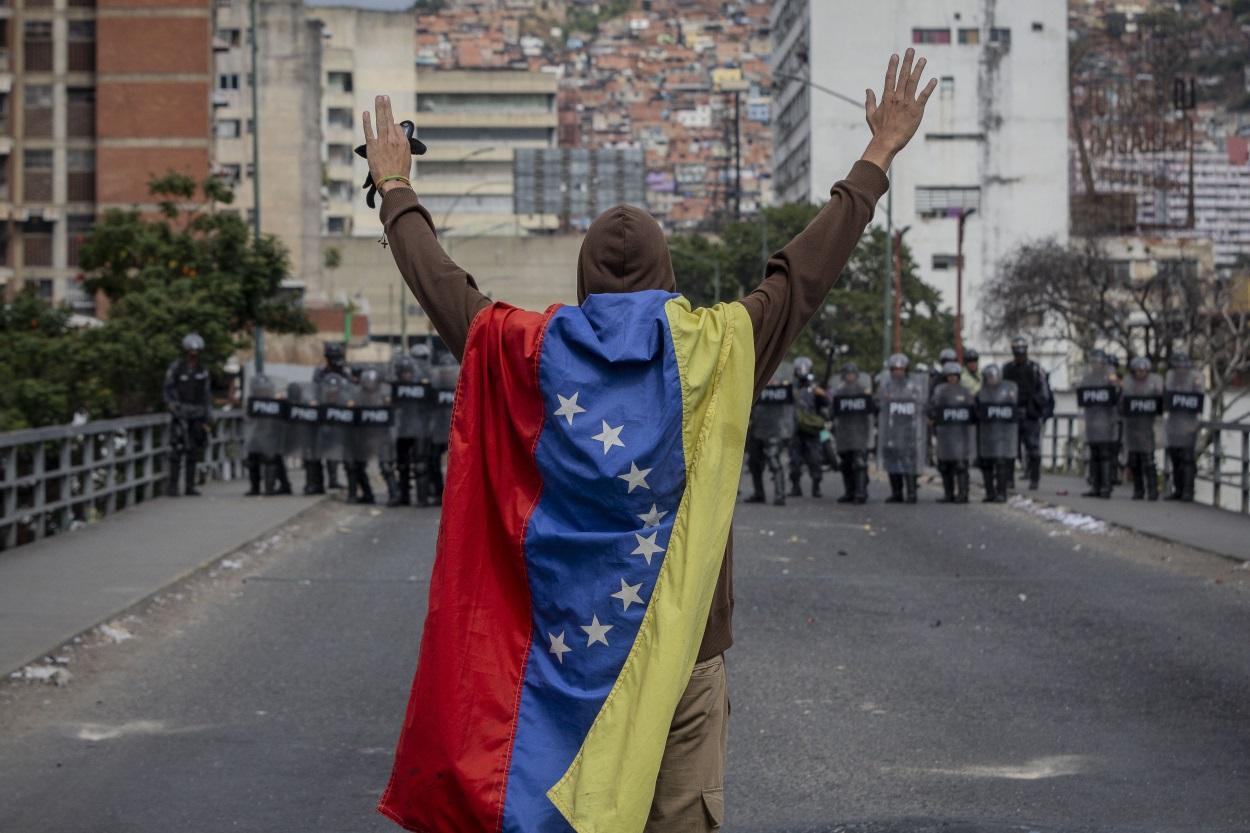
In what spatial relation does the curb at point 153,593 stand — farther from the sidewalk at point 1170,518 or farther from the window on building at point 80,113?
the window on building at point 80,113

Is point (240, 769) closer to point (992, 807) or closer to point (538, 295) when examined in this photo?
point (992, 807)

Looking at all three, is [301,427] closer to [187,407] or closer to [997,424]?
[187,407]

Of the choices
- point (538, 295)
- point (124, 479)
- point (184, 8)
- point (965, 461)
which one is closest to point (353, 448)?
point (124, 479)

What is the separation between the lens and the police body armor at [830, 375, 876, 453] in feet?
84.9

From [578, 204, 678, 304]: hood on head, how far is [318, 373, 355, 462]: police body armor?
2134 cm

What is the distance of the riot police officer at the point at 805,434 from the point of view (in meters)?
27.5

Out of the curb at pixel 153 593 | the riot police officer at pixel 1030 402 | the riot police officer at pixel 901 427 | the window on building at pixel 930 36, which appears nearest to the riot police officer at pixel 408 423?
the curb at pixel 153 593

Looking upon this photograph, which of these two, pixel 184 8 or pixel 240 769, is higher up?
pixel 184 8

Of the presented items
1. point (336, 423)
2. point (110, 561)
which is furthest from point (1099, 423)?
point (110, 561)

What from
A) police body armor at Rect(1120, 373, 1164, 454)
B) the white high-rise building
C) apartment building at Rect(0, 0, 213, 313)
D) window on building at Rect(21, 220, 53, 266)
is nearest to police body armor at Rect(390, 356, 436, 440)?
police body armor at Rect(1120, 373, 1164, 454)

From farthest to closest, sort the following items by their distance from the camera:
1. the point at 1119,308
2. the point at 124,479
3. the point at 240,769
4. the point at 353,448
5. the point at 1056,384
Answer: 1. the point at 1056,384
2. the point at 1119,308
3. the point at 353,448
4. the point at 124,479
5. the point at 240,769

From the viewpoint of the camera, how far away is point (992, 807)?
739cm

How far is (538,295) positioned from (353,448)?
80.3 m

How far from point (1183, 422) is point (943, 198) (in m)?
76.8
